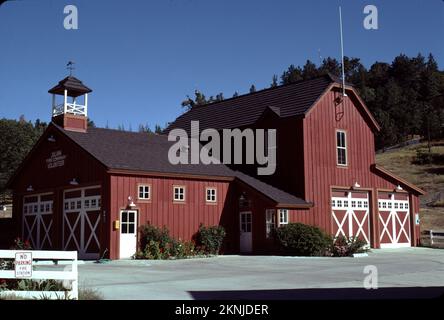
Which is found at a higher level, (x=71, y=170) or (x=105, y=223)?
(x=71, y=170)

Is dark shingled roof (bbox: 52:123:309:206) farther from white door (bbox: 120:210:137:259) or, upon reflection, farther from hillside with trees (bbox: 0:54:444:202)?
hillside with trees (bbox: 0:54:444:202)

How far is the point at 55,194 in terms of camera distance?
2852 cm

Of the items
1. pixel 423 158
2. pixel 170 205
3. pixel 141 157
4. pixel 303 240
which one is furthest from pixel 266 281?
pixel 423 158

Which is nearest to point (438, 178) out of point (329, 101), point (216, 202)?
point (329, 101)

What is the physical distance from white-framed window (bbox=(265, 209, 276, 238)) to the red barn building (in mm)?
46

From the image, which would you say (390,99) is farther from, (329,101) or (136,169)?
(136,169)

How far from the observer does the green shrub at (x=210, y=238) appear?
26.6 meters

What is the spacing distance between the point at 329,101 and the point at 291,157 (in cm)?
367

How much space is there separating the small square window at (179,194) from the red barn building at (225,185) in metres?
0.05

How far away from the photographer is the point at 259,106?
32.8 metres

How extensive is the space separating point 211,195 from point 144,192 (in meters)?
3.75

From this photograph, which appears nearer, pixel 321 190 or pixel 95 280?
pixel 95 280

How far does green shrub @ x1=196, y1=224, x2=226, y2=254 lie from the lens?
26.6 m

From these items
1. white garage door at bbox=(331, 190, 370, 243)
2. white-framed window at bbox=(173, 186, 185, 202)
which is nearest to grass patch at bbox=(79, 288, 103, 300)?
white-framed window at bbox=(173, 186, 185, 202)
